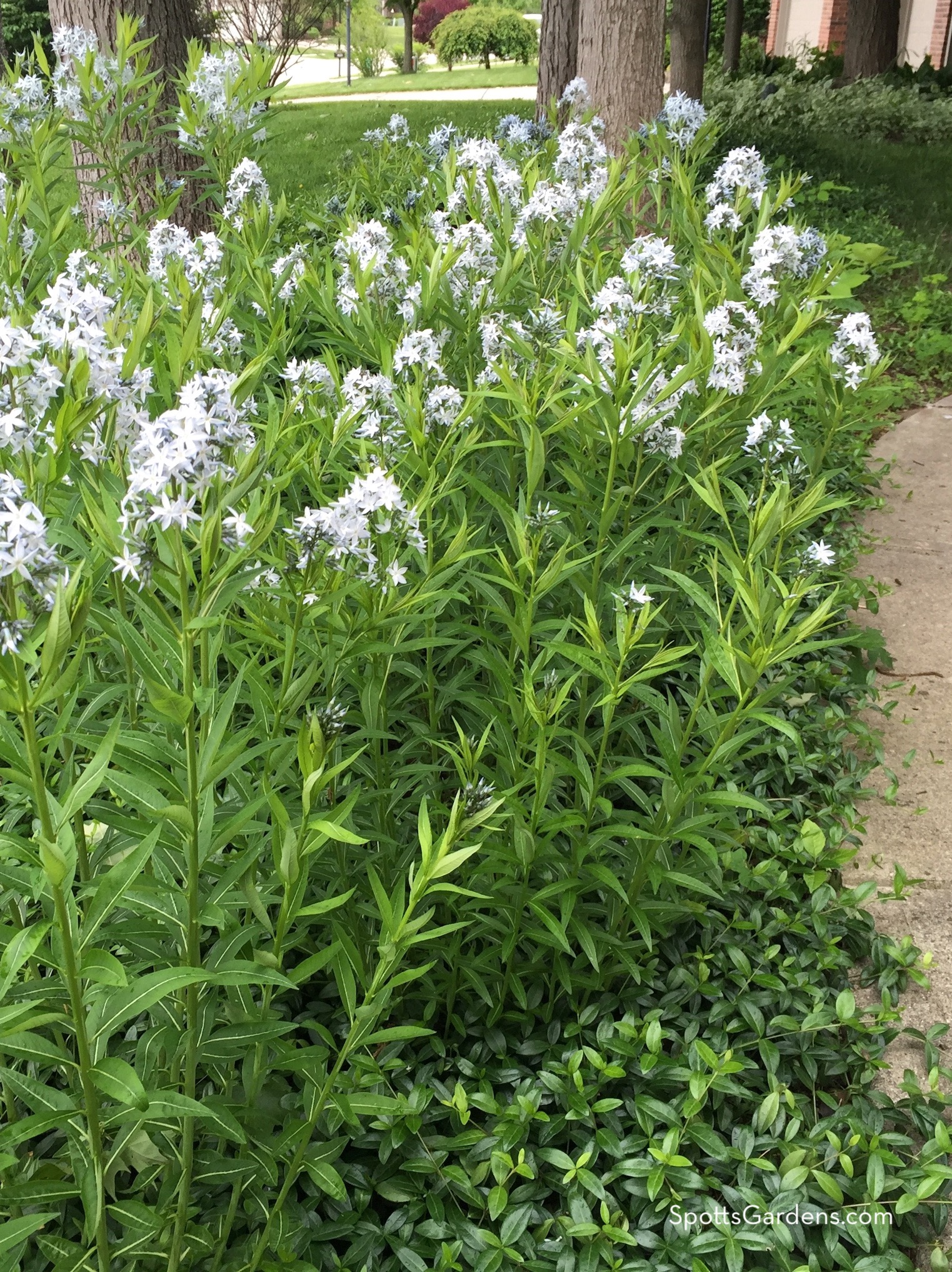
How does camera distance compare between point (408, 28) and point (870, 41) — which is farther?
point (408, 28)

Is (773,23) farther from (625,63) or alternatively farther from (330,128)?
(625,63)

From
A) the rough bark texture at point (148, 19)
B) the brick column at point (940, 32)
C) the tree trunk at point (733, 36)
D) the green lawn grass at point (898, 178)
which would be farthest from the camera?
the brick column at point (940, 32)

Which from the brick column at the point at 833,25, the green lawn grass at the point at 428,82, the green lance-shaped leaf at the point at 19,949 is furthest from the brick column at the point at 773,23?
the green lance-shaped leaf at the point at 19,949

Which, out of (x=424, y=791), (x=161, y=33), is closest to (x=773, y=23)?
(x=161, y=33)

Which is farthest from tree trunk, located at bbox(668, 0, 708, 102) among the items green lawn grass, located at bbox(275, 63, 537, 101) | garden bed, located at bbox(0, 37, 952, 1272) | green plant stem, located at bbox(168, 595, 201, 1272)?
green lawn grass, located at bbox(275, 63, 537, 101)

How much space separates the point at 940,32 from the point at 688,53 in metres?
16.9

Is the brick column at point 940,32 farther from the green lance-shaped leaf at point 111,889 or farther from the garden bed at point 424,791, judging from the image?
the green lance-shaped leaf at point 111,889

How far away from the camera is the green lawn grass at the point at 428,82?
38625mm

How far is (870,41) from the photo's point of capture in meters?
20.6

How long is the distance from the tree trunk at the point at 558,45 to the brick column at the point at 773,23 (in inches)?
1015

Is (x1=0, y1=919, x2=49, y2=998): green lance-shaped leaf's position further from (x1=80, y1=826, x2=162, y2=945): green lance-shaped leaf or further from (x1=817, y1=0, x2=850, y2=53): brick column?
(x1=817, y1=0, x2=850, y2=53): brick column

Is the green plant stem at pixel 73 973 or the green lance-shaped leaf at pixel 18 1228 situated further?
the green lance-shaped leaf at pixel 18 1228

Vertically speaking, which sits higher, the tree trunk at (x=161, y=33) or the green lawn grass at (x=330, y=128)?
the tree trunk at (x=161, y=33)

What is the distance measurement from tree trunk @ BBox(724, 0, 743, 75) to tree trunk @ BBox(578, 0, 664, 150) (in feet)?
67.0
